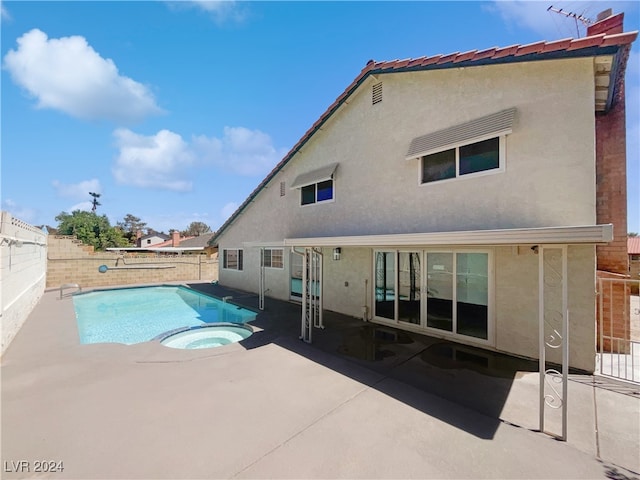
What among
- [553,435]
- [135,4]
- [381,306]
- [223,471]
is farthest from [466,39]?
[223,471]

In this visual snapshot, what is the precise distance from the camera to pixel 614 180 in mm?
7941

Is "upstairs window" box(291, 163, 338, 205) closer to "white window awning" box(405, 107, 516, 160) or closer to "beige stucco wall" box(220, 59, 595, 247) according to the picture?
"beige stucco wall" box(220, 59, 595, 247)

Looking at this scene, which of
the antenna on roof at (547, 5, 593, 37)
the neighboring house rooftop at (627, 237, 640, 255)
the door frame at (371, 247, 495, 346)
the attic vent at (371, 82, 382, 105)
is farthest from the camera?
the neighboring house rooftop at (627, 237, 640, 255)

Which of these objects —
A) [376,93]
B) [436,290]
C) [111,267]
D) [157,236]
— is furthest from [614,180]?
[157,236]

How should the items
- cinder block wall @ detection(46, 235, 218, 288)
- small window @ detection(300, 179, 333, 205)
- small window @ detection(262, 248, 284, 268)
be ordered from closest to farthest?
small window @ detection(300, 179, 333, 205) → small window @ detection(262, 248, 284, 268) → cinder block wall @ detection(46, 235, 218, 288)

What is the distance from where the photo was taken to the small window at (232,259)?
20.1 meters

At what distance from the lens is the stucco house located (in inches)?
255

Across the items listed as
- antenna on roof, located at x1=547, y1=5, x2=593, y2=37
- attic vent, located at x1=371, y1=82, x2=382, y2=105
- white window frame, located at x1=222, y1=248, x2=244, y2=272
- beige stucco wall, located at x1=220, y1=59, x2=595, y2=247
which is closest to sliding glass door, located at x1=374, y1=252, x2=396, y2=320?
beige stucco wall, located at x1=220, y1=59, x2=595, y2=247

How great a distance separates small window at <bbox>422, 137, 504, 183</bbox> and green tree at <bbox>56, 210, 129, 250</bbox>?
165ft

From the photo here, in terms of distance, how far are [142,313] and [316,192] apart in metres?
12.0

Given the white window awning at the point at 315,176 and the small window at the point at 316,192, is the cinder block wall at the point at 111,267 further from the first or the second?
the white window awning at the point at 315,176

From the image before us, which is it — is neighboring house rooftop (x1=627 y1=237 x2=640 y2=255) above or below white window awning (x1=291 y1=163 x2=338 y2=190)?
below

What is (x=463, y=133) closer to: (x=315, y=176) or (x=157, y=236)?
(x=315, y=176)

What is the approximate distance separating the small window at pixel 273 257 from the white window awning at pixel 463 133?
9559mm
